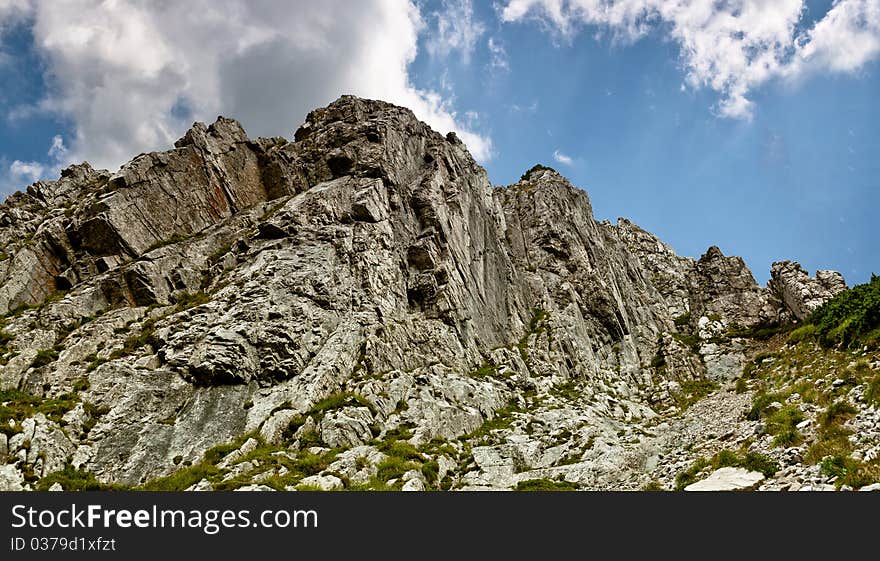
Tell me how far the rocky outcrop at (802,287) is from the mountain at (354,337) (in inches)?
14.9

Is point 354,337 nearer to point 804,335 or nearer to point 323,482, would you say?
point 323,482

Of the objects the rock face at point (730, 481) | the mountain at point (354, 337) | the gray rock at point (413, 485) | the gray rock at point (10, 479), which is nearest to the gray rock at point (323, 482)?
the mountain at point (354, 337)

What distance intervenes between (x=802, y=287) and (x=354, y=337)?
52.4m

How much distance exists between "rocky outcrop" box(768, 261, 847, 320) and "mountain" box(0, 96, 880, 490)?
38 centimetres

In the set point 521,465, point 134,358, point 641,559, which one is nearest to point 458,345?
point 521,465

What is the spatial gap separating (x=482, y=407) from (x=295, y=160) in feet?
121

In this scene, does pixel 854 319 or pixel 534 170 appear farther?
pixel 534 170

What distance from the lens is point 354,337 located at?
103 ft

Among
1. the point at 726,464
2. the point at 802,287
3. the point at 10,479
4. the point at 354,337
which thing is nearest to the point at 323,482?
the point at 10,479

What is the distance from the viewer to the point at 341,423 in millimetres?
23719

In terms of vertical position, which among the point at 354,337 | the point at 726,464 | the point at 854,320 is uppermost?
the point at 354,337

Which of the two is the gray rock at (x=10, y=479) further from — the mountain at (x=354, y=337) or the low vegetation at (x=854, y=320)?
the low vegetation at (x=854, y=320)

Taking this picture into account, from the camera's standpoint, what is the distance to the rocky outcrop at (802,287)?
5244cm

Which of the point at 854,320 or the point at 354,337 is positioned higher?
the point at 354,337
